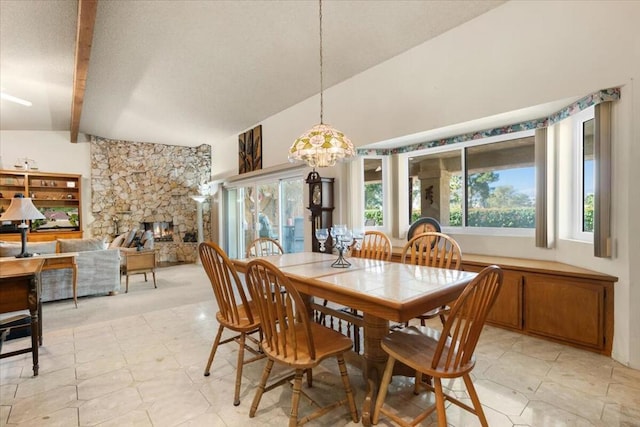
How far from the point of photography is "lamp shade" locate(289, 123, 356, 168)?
2.33 metres

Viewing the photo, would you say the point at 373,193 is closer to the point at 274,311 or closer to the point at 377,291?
the point at 377,291

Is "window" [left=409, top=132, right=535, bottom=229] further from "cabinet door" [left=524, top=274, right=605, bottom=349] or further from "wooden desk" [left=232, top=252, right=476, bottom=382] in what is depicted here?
"wooden desk" [left=232, top=252, right=476, bottom=382]

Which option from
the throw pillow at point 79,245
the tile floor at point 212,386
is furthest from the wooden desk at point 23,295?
the throw pillow at point 79,245

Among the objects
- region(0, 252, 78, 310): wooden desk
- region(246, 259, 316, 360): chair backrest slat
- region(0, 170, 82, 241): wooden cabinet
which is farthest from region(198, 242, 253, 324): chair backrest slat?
region(0, 170, 82, 241): wooden cabinet

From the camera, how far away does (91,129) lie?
629cm

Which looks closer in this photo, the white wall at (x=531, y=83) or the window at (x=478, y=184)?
the white wall at (x=531, y=83)

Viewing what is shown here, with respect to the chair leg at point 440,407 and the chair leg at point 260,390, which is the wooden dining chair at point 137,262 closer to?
the chair leg at point 260,390

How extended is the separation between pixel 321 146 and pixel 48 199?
6.88 meters

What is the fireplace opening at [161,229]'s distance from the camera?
7.36 metres

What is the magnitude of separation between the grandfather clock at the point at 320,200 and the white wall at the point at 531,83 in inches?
29.0

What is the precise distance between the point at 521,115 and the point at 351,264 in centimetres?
225

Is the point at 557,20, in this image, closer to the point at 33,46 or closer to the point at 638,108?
the point at 638,108

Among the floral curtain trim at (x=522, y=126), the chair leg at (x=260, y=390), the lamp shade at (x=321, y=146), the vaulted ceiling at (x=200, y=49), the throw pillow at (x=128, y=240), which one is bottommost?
the chair leg at (x=260, y=390)

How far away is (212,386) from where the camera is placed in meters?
2.11
